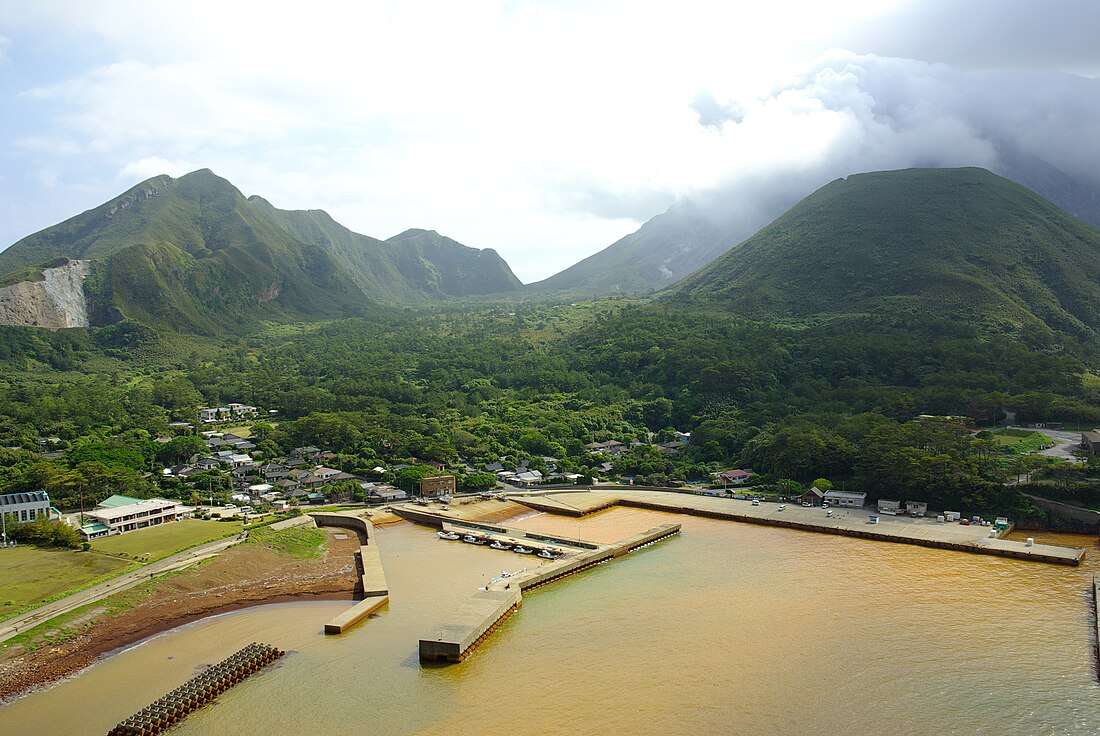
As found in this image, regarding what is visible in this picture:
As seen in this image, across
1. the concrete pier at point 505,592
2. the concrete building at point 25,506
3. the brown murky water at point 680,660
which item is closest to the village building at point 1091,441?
the brown murky water at point 680,660

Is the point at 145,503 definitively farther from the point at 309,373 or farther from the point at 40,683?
the point at 309,373

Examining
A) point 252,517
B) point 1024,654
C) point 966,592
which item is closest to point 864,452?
point 966,592

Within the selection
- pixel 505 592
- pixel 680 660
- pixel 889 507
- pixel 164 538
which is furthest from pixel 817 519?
pixel 164 538

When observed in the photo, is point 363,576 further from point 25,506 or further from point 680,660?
point 25,506

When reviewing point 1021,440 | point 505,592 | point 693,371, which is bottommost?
point 505,592

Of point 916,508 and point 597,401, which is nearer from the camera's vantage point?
point 916,508

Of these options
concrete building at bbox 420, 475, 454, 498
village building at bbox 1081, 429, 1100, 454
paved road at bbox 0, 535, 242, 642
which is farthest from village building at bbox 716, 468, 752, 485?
paved road at bbox 0, 535, 242, 642
